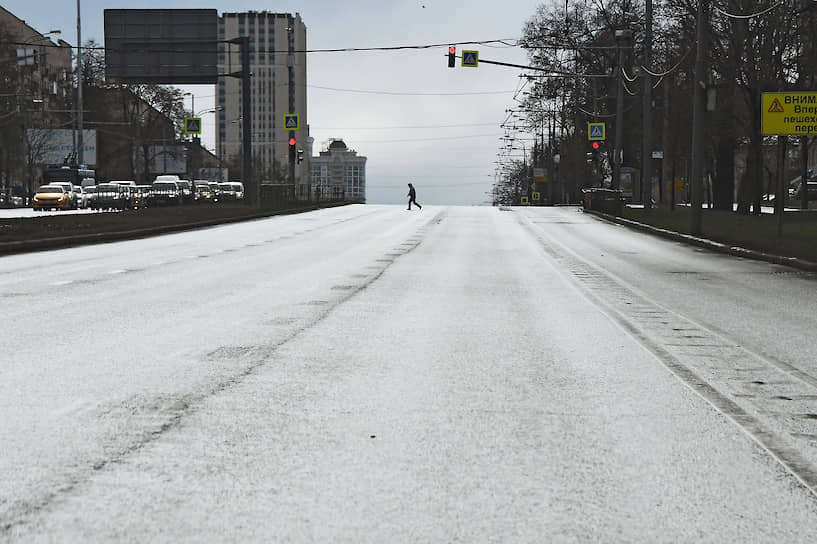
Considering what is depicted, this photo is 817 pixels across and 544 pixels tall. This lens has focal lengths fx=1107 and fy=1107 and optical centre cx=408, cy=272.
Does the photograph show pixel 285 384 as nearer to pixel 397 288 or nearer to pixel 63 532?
pixel 63 532

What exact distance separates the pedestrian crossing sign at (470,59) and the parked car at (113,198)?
26.6 metres

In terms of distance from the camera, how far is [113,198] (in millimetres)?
62625

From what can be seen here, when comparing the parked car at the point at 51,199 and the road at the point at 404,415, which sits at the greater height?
the parked car at the point at 51,199

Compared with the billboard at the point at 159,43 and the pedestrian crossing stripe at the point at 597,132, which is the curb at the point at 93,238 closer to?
the billboard at the point at 159,43

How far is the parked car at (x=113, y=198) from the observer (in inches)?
2462

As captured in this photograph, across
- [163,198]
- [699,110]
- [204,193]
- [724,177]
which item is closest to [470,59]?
[699,110]

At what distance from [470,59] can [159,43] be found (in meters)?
17.4

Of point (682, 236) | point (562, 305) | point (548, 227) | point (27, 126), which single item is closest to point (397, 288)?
point (562, 305)

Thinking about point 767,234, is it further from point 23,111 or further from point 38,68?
point 38,68

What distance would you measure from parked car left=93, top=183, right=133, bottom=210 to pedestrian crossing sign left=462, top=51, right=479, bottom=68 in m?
26.6

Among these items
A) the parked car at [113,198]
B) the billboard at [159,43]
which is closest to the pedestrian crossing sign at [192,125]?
the parked car at [113,198]

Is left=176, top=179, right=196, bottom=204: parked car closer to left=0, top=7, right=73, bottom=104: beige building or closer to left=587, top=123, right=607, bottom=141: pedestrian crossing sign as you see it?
left=0, top=7, right=73, bottom=104: beige building

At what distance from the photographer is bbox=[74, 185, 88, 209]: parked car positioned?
62.7 metres

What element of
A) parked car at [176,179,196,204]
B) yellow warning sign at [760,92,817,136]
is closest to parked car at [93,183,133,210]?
parked car at [176,179,196,204]
